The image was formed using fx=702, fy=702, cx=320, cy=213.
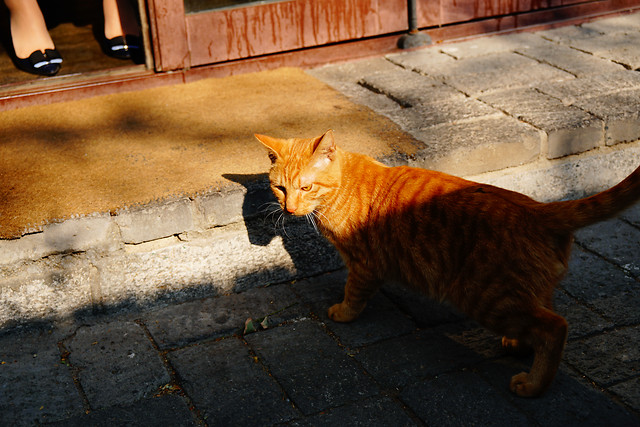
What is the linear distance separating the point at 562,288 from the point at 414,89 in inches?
61.2

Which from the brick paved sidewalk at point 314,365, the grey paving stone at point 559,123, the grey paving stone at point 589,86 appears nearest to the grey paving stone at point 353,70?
the grey paving stone at point 559,123

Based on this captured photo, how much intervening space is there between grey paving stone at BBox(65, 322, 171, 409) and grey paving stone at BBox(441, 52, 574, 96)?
7.69 ft

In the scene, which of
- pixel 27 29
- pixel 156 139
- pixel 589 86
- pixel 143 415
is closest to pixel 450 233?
pixel 143 415

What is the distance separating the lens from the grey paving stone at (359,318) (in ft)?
9.39

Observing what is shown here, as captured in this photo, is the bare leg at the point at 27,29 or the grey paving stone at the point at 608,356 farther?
the bare leg at the point at 27,29

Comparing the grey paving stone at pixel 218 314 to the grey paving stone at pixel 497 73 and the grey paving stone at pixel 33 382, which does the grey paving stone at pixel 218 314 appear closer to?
the grey paving stone at pixel 33 382

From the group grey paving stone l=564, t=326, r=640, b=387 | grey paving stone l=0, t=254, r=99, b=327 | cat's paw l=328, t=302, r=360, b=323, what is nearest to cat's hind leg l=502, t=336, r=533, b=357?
grey paving stone l=564, t=326, r=640, b=387

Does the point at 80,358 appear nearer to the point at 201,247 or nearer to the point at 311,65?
the point at 201,247

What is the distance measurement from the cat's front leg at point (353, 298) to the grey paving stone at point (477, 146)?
77cm

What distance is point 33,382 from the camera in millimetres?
2625

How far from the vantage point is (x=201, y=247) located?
317 cm

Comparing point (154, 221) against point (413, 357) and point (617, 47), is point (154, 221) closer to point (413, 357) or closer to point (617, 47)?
point (413, 357)

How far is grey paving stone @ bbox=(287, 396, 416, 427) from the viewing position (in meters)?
2.36

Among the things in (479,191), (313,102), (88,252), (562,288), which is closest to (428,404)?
(479,191)
